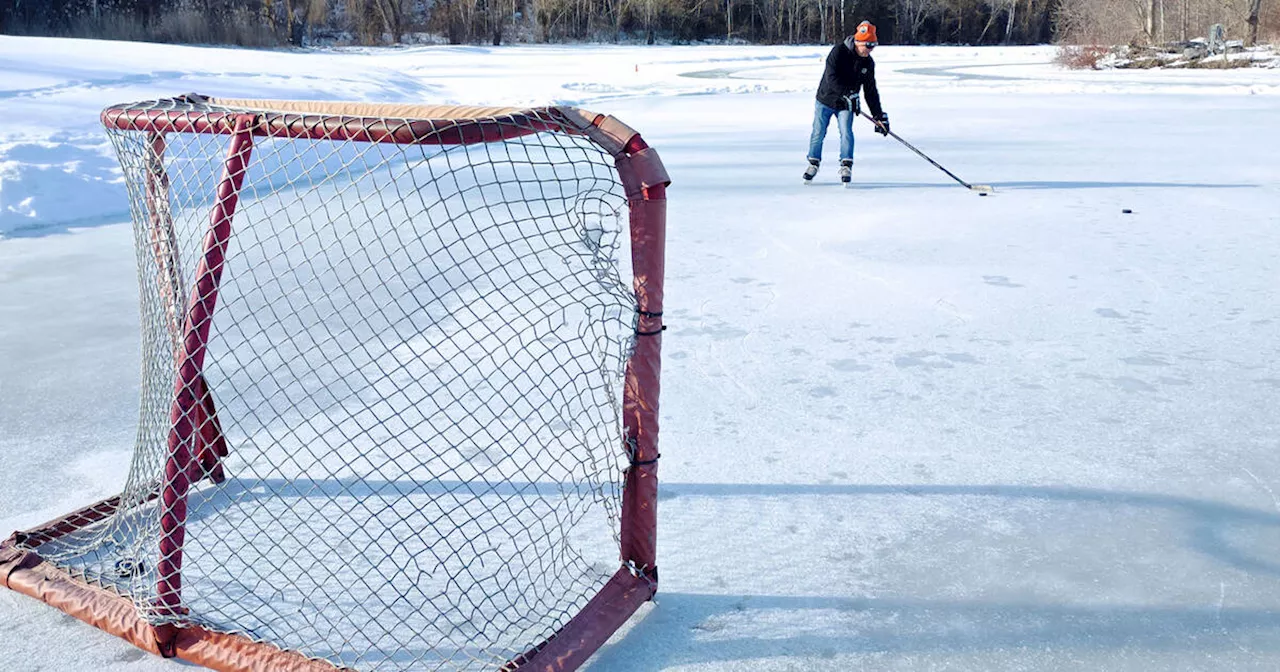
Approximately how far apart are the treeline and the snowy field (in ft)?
52.6

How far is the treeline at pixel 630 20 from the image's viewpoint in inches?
853

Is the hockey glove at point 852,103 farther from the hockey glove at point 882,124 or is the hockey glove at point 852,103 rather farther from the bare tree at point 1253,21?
the bare tree at point 1253,21

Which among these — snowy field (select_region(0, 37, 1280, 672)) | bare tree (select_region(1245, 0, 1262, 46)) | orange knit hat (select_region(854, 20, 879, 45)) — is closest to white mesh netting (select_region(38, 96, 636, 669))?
snowy field (select_region(0, 37, 1280, 672))

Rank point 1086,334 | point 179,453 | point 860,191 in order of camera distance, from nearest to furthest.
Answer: point 179,453
point 1086,334
point 860,191

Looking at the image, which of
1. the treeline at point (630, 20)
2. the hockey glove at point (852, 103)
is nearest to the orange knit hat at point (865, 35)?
the hockey glove at point (852, 103)

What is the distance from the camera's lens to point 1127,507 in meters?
2.38

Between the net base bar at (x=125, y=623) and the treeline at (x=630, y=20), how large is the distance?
792 inches

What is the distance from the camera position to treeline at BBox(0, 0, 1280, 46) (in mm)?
21656

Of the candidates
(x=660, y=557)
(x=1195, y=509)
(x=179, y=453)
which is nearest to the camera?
(x=179, y=453)

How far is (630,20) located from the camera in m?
35.3

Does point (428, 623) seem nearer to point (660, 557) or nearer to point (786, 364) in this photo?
point (660, 557)

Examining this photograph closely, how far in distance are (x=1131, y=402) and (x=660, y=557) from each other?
62.2 inches

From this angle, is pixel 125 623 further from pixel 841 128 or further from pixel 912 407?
pixel 841 128

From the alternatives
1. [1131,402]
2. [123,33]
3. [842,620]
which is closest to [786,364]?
[1131,402]
